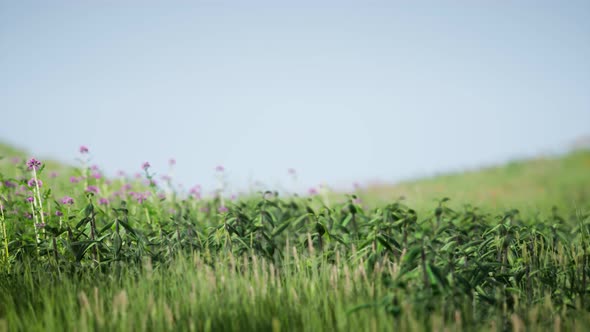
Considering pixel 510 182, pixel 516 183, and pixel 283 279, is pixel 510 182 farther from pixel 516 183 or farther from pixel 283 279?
pixel 283 279

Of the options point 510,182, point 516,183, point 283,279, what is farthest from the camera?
point 510,182

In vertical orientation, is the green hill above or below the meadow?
above

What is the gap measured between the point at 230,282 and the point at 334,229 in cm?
185

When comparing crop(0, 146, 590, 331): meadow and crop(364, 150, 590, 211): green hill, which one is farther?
crop(364, 150, 590, 211): green hill

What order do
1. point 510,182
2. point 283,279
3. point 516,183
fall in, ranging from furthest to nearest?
1. point 510,182
2. point 516,183
3. point 283,279

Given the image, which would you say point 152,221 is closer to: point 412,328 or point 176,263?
→ point 176,263

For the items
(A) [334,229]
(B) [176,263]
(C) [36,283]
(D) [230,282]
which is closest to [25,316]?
(C) [36,283]

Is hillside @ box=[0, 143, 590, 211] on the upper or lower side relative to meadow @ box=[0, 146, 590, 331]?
upper

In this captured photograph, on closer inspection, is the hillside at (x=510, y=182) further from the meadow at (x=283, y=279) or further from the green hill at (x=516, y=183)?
the meadow at (x=283, y=279)

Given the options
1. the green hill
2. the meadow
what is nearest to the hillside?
the green hill

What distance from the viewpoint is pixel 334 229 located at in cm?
553

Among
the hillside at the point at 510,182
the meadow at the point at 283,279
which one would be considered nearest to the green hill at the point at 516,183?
the hillside at the point at 510,182

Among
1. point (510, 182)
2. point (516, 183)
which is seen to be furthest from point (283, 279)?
point (510, 182)

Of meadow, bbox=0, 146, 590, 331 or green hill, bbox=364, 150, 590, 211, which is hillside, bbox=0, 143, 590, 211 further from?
meadow, bbox=0, 146, 590, 331
